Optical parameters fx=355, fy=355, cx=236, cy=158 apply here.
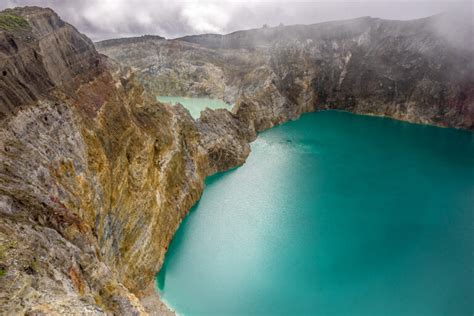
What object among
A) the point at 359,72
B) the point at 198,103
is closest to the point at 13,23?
the point at 198,103

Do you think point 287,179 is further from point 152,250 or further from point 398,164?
point 152,250

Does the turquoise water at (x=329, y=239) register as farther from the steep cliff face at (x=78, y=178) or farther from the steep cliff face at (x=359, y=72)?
the steep cliff face at (x=359, y=72)

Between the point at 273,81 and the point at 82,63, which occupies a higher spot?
the point at 82,63

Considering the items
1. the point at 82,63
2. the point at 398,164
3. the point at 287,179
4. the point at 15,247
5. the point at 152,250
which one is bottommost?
the point at 398,164

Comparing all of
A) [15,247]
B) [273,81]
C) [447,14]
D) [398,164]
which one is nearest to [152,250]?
[15,247]

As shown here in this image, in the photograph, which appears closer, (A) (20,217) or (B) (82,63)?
(A) (20,217)

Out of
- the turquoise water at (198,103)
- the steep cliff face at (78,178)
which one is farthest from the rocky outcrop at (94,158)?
the turquoise water at (198,103)

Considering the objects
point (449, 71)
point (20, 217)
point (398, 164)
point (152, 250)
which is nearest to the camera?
point (20, 217)
